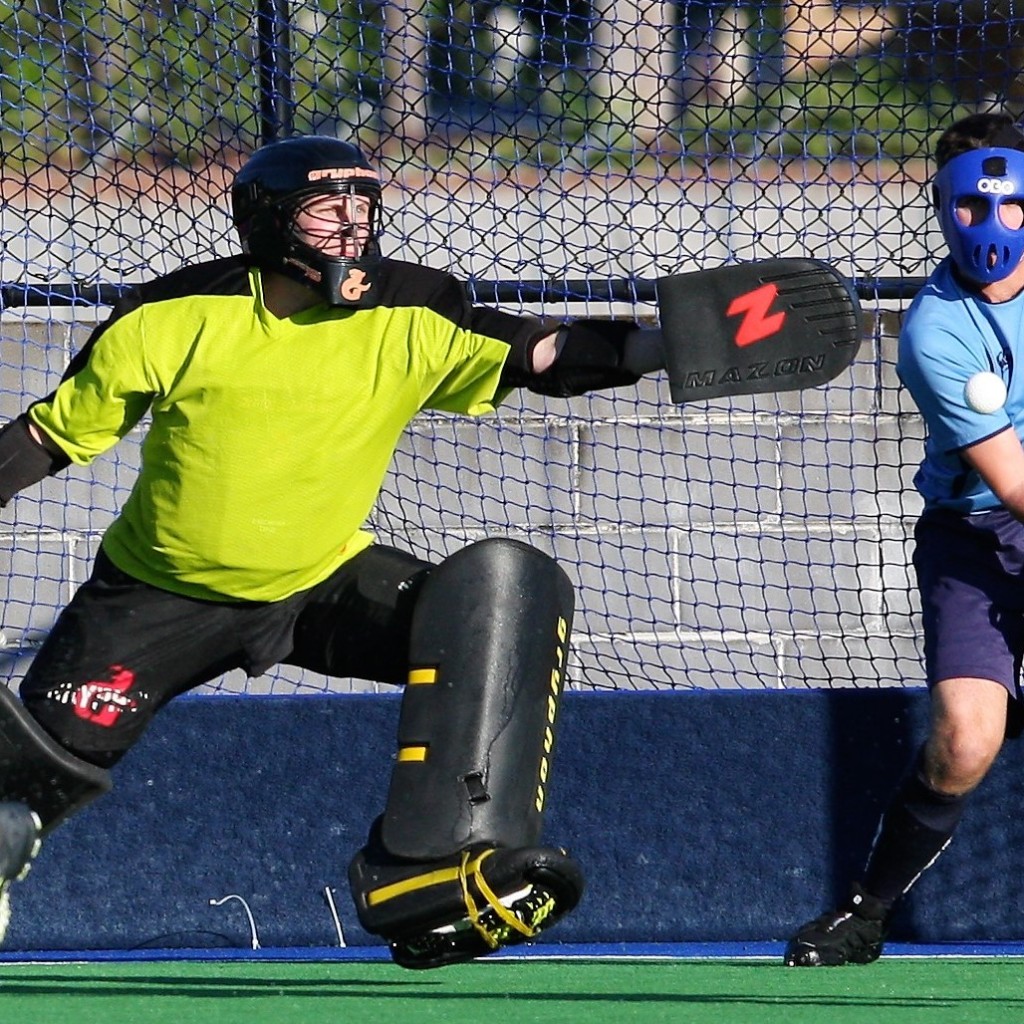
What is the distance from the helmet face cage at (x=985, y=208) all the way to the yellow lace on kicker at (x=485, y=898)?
5.98 ft

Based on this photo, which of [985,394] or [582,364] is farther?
[985,394]

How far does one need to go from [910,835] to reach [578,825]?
1.42m

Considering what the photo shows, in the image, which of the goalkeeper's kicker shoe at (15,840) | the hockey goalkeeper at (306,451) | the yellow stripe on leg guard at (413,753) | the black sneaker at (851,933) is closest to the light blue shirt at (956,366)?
the hockey goalkeeper at (306,451)

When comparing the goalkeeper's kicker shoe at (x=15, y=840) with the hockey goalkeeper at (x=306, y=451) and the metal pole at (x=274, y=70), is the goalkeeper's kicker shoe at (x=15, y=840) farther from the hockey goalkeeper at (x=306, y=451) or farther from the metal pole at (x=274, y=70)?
the metal pole at (x=274, y=70)

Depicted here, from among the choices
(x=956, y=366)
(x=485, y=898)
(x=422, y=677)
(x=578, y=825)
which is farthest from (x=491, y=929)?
(x=578, y=825)

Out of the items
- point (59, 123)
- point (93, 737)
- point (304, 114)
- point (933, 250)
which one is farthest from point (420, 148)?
point (93, 737)

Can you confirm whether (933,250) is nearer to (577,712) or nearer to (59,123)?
(577,712)

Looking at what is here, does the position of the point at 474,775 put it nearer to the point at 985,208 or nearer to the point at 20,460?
the point at 20,460

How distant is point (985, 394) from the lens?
14.3 feet

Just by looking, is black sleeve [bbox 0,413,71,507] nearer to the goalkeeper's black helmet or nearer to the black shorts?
the black shorts

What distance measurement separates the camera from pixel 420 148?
5.86 metres

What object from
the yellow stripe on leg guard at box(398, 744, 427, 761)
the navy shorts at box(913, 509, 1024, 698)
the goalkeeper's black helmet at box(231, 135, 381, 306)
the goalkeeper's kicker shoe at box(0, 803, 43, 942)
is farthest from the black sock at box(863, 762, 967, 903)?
the goalkeeper's kicker shoe at box(0, 803, 43, 942)

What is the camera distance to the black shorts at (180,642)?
4.01m

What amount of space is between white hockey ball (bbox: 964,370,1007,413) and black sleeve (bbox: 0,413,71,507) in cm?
188
